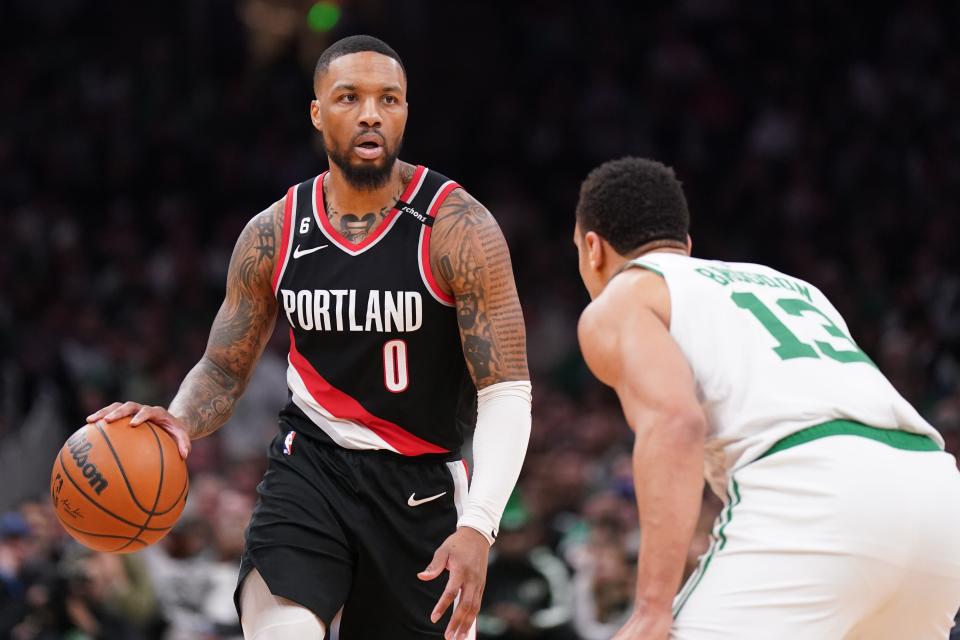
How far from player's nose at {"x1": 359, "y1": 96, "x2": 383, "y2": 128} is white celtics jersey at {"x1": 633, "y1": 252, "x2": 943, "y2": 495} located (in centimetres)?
144

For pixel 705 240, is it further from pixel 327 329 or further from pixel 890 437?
pixel 890 437

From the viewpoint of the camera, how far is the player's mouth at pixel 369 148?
483cm


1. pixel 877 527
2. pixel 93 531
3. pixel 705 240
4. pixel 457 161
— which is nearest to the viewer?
pixel 877 527

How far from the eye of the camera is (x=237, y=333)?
16.6 ft

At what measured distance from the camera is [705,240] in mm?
13398

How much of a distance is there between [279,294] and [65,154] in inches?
463

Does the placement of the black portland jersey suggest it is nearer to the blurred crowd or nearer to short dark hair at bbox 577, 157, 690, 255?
short dark hair at bbox 577, 157, 690, 255

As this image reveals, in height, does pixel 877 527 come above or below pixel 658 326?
below

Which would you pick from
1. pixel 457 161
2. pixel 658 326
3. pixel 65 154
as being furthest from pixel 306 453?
pixel 65 154

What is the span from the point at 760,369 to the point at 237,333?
2.20m

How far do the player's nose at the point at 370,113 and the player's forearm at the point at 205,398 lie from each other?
1047 mm

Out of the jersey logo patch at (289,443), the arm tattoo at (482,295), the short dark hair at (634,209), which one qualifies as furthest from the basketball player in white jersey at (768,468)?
the jersey logo patch at (289,443)

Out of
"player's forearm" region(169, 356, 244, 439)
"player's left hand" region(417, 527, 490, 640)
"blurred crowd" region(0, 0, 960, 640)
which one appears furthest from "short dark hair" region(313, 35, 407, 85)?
"blurred crowd" region(0, 0, 960, 640)

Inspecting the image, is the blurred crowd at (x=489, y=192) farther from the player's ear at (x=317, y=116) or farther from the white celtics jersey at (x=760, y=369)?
the white celtics jersey at (x=760, y=369)
